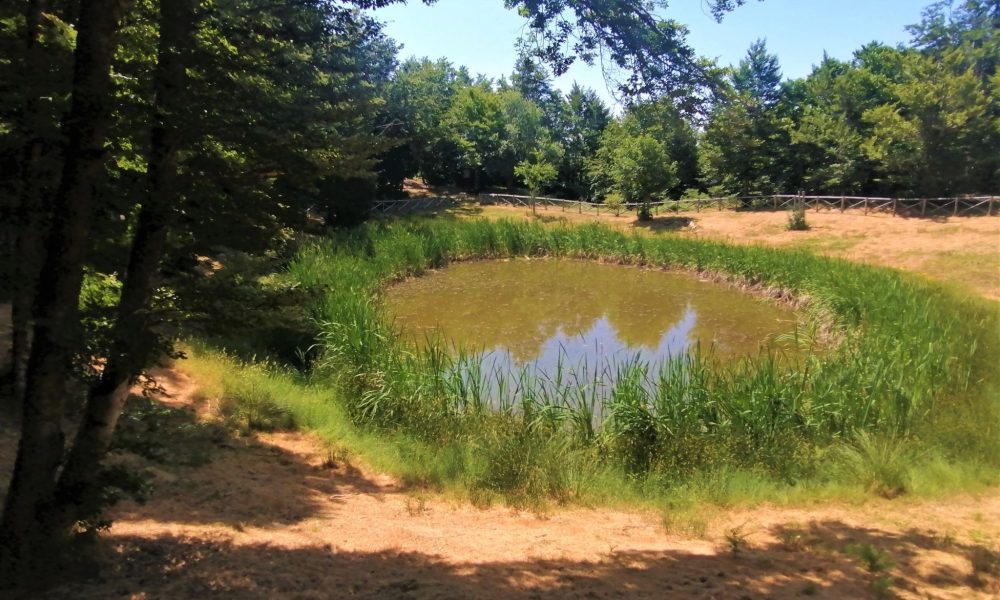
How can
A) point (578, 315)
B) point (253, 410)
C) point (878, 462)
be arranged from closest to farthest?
point (878, 462) < point (253, 410) < point (578, 315)

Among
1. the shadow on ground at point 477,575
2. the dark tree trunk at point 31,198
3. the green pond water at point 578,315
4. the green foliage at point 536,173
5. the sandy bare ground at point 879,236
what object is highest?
the green foliage at point 536,173

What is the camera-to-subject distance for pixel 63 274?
3.16m

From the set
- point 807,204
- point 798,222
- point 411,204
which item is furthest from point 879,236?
point 411,204

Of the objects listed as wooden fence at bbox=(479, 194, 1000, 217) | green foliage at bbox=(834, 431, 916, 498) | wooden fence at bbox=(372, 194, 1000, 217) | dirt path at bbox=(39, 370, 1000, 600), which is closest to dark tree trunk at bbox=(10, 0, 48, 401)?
dirt path at bbox=(39, 370, 1000, 600)

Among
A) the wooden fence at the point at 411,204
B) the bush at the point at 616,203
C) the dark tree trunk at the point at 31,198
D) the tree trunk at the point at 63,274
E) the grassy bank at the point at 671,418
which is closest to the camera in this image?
the tree trunk at the point at 63,274

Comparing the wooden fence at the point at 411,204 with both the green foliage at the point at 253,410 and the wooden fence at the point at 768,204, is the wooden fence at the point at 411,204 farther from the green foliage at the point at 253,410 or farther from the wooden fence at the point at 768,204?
the green foliage at the point at 253,410

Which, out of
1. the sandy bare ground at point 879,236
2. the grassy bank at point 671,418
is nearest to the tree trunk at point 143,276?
the grassy bank at point 671,418

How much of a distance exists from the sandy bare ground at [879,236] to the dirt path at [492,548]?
12.9 m

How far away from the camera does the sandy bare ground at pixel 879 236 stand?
1778 centimetres

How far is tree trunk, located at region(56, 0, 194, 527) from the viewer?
337 cm

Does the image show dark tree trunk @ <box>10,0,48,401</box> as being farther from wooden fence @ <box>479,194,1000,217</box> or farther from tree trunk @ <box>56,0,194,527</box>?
wooden fence @ <box>479,194,1000,217</box>

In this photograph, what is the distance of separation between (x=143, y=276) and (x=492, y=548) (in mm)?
2950

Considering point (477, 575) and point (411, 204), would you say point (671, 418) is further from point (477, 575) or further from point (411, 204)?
point (411, 204)

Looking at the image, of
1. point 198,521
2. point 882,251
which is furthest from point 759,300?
point 198,521
